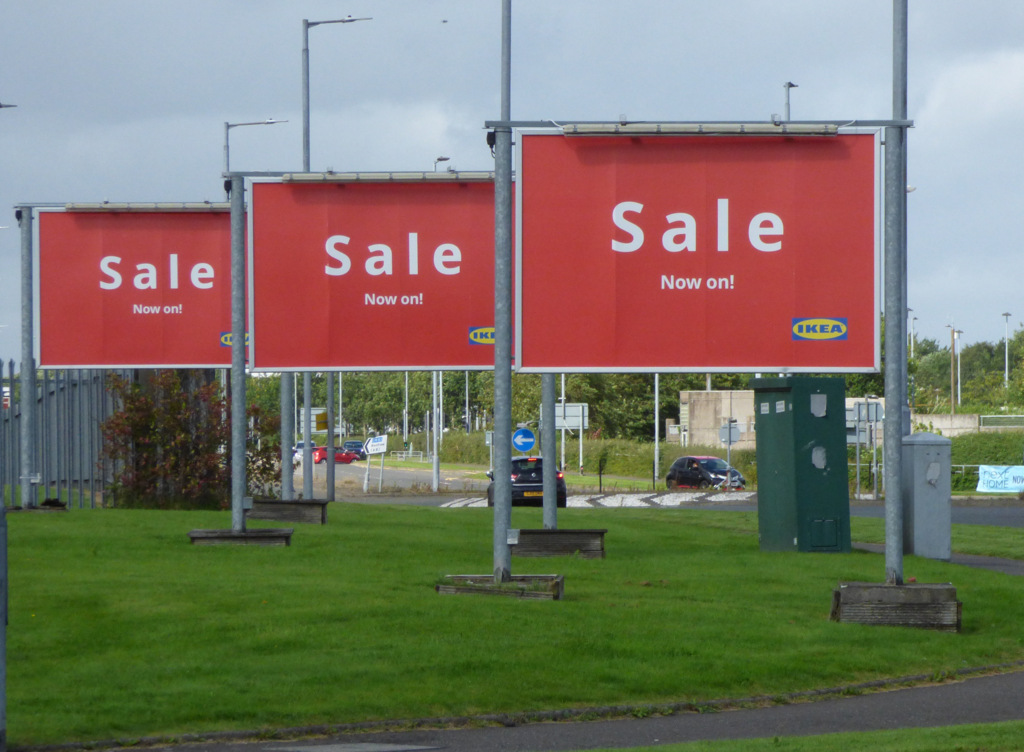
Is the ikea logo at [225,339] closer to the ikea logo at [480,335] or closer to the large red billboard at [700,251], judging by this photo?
the ikea logo at [480,335]

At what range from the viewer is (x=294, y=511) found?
22.3 meters

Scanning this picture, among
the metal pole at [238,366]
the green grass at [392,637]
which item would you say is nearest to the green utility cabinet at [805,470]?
the green grass at [392,637]

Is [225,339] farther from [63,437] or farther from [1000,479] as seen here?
[1000,479]

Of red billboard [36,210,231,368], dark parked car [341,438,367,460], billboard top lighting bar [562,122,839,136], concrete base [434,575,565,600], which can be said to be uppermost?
billboard top lighting bar [562,122,839,136]

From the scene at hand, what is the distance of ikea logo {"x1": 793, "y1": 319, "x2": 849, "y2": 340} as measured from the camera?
15.6m

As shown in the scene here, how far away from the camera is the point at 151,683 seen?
9484 millimetres

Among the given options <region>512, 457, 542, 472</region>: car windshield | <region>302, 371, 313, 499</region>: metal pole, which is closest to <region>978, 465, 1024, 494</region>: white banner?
<region>512, 457, 542, 472</region>: car windshield

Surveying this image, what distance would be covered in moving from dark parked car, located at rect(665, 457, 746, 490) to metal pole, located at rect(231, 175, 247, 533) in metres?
36.9

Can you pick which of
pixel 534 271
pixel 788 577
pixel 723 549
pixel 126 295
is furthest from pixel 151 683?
pixel 126 295

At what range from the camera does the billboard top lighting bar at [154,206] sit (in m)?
22.6

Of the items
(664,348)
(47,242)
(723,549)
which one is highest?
(47,242)

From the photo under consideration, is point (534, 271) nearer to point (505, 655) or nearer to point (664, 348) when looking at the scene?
point (664, 348)

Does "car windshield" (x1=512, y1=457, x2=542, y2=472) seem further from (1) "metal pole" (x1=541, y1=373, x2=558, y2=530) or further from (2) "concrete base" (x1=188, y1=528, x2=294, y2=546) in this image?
(2) "concrete base" (x1=188, y1=528, x2=294, y2=546)

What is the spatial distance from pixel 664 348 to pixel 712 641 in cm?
478
